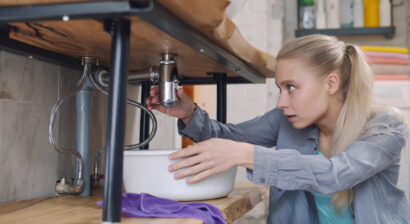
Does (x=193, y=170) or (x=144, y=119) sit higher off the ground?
(x=144, y=119)

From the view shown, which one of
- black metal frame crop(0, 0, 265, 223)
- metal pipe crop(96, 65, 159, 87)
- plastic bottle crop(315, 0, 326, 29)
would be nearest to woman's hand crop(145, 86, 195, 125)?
metal pipe crop(96, 65, 159, 87)

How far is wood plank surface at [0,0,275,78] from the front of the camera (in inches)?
21.7

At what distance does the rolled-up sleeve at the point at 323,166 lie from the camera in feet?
2.60

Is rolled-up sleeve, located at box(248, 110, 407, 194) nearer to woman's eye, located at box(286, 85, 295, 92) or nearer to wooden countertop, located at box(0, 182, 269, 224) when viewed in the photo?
wooden countertop, located at box(0, 182, 269, 224)

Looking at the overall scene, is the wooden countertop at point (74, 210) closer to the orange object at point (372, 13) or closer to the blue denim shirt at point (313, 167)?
the blue denim shirt at point (313, 167)

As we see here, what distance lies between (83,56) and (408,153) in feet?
6.02

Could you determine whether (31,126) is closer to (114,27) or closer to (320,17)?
(114,27)

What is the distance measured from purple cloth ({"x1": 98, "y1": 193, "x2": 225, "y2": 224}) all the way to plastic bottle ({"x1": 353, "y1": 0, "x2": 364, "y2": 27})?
2080 millimetres

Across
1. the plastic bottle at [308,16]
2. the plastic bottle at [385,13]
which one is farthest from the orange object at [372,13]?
the plastic bottle at [308,16]

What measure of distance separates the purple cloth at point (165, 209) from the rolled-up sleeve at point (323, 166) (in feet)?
0.52

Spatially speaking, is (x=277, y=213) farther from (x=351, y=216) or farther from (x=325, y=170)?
(x=325, y=170)

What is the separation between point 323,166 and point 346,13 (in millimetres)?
1881

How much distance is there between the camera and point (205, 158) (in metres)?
0.71

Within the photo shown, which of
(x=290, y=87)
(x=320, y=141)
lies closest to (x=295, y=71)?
(x=290, y=87)
